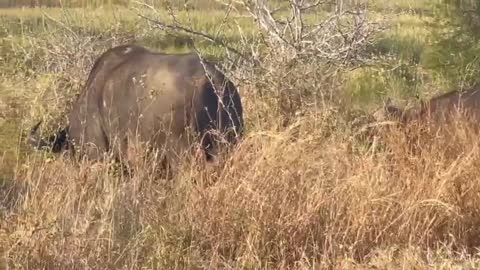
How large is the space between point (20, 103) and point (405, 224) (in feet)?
16.0

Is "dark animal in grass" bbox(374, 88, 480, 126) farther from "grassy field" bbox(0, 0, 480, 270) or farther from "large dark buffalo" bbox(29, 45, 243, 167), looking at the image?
"large dark buffalo" bbox(29, 45, 243, 167)

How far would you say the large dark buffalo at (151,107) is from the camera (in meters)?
6.43

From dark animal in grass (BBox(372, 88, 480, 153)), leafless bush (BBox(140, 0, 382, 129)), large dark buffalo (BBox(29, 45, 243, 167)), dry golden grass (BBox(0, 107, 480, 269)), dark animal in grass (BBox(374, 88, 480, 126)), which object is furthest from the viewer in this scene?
leafless bush (BBox(140, 0, 382, 129))

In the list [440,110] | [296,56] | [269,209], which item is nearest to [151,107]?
[296,56]

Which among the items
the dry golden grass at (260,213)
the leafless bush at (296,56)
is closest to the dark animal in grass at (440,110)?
the leafless bush at (296,56)

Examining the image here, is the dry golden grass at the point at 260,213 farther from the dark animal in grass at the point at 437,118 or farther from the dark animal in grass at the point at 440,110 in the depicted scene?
the dark animal in grass at the point at 440,110

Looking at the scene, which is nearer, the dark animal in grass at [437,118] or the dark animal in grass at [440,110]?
the dark animal in grass at [437,118]

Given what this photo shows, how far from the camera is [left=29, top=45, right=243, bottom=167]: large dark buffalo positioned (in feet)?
21.1

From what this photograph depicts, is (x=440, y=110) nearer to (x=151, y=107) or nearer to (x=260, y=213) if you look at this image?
(x=151, y=107)

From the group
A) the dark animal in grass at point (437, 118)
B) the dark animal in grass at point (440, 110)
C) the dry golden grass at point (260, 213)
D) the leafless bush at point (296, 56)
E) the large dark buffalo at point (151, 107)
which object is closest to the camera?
the dry golden grass at point (260, 213)

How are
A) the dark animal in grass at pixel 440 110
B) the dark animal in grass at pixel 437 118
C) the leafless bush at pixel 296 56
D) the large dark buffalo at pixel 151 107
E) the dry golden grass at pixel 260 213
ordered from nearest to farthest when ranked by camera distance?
the dry golden grass at pixel 260 213 < the dark animal in grass at pixel 437 118 < the large dark buffalo at pixel 151 107 < the dark animal in grass at pixel 440 110 < the leafless bush at pixel 296 56

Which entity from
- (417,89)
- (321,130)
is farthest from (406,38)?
(321,130)

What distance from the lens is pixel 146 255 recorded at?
15.1ft

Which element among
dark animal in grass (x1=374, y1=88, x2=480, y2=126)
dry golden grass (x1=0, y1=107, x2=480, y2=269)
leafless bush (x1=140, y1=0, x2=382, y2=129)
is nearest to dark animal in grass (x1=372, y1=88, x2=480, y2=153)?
dark animal in grass (x1=374, y1=88, x2=480, y2=126)
